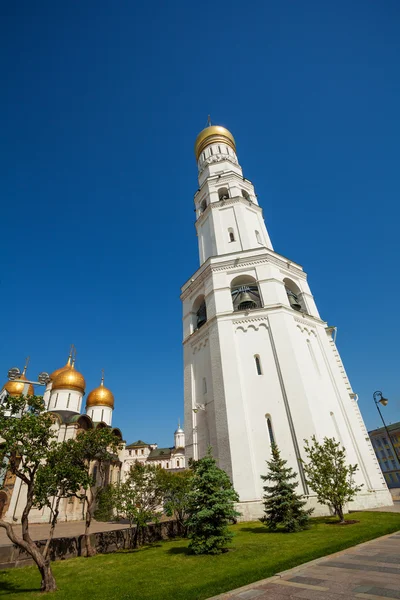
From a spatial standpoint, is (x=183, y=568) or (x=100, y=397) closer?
(x=183, y=568)

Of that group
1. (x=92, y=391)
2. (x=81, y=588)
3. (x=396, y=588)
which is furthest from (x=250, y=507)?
(x=92, y=391)

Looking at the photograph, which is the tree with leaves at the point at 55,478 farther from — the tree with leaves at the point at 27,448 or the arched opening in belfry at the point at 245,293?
the arched opening in belfry at the point at 245,293

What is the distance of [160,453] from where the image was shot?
73312mm

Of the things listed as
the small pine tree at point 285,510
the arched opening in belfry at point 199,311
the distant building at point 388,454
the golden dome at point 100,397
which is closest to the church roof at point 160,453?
the golden dome at point 100,397

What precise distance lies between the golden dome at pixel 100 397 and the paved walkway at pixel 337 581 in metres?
39.9

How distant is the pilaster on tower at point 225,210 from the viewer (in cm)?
2547

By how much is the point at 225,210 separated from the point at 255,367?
46.5ft

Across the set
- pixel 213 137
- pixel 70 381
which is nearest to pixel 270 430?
pixel 70 381

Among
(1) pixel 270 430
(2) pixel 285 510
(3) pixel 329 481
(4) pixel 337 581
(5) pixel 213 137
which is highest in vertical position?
(5) pixel 213 137

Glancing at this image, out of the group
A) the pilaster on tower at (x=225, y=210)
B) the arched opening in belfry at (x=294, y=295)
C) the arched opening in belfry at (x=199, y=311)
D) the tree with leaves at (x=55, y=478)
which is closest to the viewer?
the tree with leaves at (x=55, y=478)

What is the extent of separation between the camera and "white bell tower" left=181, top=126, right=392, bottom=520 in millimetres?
16812

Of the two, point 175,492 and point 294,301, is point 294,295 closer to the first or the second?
point 294,301

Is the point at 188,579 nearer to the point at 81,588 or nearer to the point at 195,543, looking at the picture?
the point at 81,588

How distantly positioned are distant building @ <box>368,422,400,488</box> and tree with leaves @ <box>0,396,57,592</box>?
62.5 metres
